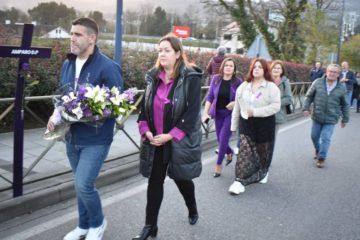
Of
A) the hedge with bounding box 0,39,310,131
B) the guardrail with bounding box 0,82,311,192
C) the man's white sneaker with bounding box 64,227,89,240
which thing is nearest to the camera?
the man's white sneaker with bounding box 64,227,89,240

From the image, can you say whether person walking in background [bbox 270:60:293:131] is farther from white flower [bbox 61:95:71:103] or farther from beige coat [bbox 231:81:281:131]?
white flower [bbox 61:95:71:103]

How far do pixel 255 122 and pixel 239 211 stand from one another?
3.97 feet

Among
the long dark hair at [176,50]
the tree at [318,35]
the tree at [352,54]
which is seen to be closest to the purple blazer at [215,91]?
the long dark hair at [176,50]

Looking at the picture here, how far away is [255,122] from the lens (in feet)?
17.6

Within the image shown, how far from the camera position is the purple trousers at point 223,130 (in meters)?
6.01

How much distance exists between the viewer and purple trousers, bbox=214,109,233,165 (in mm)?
6008

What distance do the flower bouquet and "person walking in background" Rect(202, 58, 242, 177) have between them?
2.85 meters

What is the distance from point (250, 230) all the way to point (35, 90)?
551cm

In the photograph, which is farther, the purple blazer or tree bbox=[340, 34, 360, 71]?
tree bbox=[340, 34, 360, 71]

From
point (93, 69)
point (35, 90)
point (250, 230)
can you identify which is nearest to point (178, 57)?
point (93, 69)

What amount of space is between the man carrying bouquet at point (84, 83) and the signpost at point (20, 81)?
0.67 metres

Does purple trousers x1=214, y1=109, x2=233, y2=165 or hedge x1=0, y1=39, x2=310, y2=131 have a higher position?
hedge x1=0, y1=39, x2=310, y2=131

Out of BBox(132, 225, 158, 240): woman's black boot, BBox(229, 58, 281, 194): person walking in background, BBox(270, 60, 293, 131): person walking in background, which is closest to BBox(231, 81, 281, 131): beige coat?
BBox(229, 58, 281, 194): person walking in background

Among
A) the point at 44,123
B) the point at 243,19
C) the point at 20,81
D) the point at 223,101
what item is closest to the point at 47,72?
the point at 44,123
